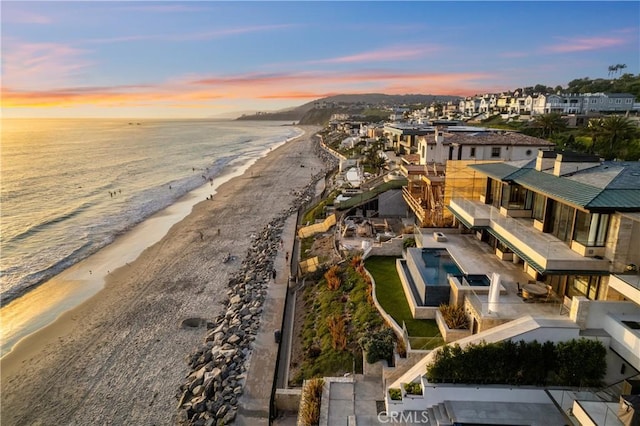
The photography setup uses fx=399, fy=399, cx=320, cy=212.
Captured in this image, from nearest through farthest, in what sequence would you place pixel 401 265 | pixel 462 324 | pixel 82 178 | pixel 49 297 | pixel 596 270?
pixel 596 270, pixel 462 324, pixel 401 265, pixel 49 297, pixel 82 178

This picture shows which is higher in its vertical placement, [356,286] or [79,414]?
[356,286]

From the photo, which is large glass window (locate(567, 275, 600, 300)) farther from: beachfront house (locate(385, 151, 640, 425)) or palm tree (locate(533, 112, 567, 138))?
palm tree (locate(533, 112, 567, 138))

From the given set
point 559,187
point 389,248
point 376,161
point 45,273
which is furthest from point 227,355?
point 376,161

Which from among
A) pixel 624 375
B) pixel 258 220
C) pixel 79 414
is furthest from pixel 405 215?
pixel 79 414

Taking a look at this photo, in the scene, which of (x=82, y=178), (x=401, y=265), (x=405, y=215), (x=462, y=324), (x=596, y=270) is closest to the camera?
(x=596, y=270)

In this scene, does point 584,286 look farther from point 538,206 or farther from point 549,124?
point 549,124

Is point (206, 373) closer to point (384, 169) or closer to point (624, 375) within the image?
point (624, 375)

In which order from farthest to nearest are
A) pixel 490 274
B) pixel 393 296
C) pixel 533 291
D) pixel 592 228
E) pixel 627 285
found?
pixel 393 296
pixel 490 274
pixel 533 291
pixel 592 228
pixel 627 285
